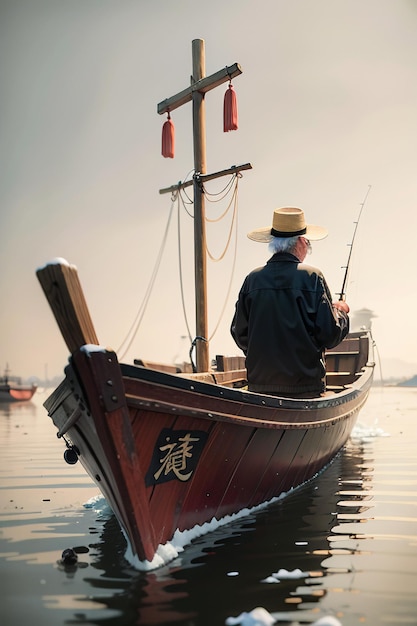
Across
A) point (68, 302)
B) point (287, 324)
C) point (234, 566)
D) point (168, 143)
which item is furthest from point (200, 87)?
point (234, 566)

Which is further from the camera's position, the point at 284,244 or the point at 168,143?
the point at 168,143

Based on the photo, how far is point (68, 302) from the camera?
3000 millimetres

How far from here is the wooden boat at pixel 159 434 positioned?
3.12 metres

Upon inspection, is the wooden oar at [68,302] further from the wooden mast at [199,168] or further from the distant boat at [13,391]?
the distant boat at [13,391]

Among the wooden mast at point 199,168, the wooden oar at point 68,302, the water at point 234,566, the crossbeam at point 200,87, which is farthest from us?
the wooden mast at point 199,168

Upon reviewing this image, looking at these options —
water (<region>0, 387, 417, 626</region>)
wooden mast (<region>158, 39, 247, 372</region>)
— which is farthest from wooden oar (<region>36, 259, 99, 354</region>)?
wooden mast (<region>158, 39, 247, 372</region>)

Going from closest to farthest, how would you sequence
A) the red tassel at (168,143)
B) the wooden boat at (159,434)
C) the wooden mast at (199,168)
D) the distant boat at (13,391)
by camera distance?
the wooden boat at (159,434), the wooden mast at (199,168), the red tassel at (168,143), the distant boat at (13,391)

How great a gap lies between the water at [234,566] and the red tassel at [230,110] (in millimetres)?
4653

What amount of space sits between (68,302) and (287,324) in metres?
2.21

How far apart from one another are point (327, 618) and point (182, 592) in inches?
30.7

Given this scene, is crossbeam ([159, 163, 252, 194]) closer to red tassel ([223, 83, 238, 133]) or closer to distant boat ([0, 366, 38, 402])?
red tassel ([223, 83, 238, 133])

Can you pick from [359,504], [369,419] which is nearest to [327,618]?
[359,504]

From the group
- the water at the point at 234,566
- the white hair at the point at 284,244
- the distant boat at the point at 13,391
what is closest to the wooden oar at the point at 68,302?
the water at the point at 234,566

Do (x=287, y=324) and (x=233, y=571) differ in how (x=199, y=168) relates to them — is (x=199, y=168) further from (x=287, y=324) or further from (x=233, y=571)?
(x=233, y=571)
